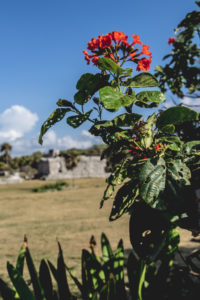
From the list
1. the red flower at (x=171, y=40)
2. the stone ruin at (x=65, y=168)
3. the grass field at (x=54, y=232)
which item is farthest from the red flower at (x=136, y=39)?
the stone ruin at (x=65, y=168)

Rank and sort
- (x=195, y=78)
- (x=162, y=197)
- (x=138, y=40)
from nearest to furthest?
(x=162, y=197), (x=138, y=40), (x=195, y=78)

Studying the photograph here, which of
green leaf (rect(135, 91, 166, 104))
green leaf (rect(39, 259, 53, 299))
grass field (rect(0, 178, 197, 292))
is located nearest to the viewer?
green leaf (rect(135, 91, 166, 104))

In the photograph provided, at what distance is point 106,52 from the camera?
975 mm

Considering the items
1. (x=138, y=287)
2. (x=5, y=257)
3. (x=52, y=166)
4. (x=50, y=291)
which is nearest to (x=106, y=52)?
(x=138, y=287)

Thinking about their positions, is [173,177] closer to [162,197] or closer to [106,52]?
[162,197]

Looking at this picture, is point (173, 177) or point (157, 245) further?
point (157, 245)

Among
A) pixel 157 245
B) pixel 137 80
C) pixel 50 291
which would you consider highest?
pixel 137 80

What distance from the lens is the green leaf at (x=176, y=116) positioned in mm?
797

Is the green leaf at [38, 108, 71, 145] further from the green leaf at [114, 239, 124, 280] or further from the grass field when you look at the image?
the grass field

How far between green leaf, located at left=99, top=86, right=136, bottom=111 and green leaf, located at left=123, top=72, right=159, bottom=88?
12cm

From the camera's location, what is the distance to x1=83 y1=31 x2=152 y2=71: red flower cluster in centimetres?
99

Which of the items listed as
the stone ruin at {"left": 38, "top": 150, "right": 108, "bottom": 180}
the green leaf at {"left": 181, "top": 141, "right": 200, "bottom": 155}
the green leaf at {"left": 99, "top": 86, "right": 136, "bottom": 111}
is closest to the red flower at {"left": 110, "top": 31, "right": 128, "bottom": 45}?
the green leaf at {"left": 99, "top": 86, "right": 136, "bottom": 111}

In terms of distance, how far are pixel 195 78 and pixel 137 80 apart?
4.91 ft

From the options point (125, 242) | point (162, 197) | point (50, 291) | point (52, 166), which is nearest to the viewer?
point (162, 197)
